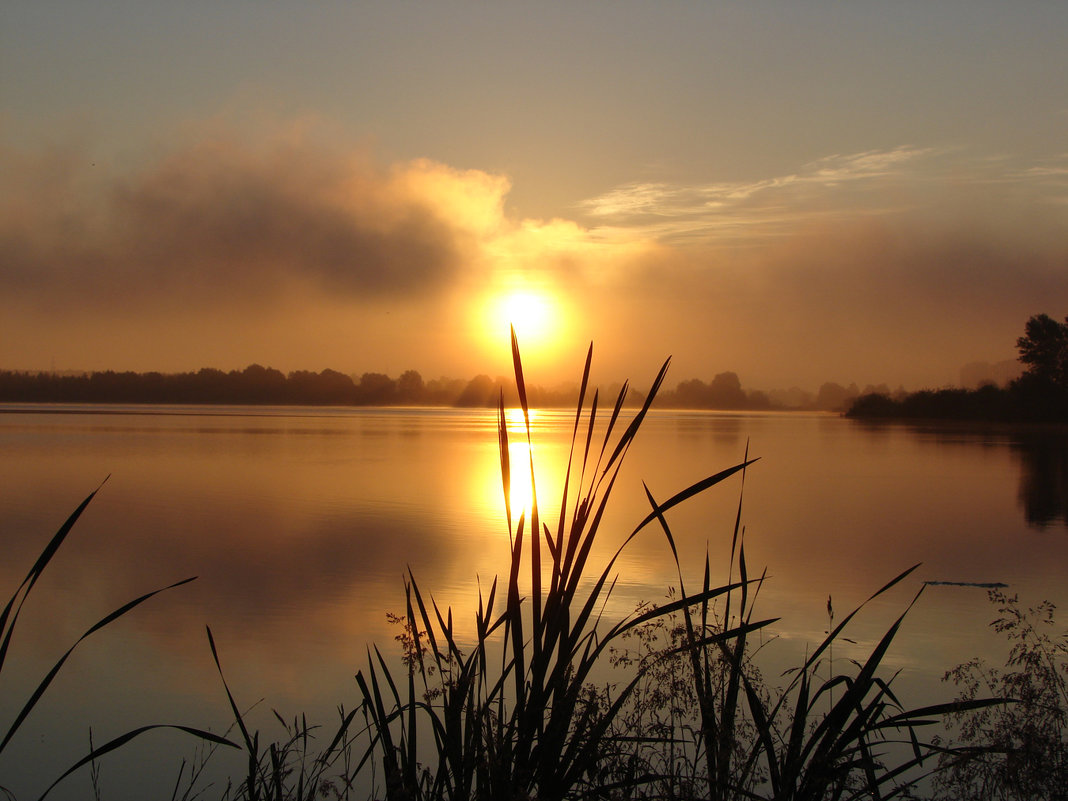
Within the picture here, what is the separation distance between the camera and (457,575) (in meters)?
6.55

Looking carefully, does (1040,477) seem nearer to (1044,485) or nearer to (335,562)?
(1044,485)

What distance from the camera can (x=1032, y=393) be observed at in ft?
133

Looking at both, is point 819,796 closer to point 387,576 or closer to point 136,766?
point 136,766

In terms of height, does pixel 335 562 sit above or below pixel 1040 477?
above

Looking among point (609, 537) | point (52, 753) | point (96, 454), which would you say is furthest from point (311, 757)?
point (96, 454)

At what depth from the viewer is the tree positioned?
38375 millimetres

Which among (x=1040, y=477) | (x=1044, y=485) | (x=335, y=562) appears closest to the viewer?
(x=335, y=562)

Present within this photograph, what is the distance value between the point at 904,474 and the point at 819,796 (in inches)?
583

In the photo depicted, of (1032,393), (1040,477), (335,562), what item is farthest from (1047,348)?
(335,562)

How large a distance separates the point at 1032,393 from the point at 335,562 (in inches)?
1614

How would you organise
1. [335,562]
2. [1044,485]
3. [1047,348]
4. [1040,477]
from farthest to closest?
[1047,348]
[1040,477]
[1044,485]
[335,562]

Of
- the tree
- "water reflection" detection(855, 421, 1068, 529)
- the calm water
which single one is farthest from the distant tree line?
the calm water

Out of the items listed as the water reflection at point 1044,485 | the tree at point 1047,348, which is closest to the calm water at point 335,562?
the water reflection at point 1044,485

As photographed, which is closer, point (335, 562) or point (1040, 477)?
point (335, 562)
